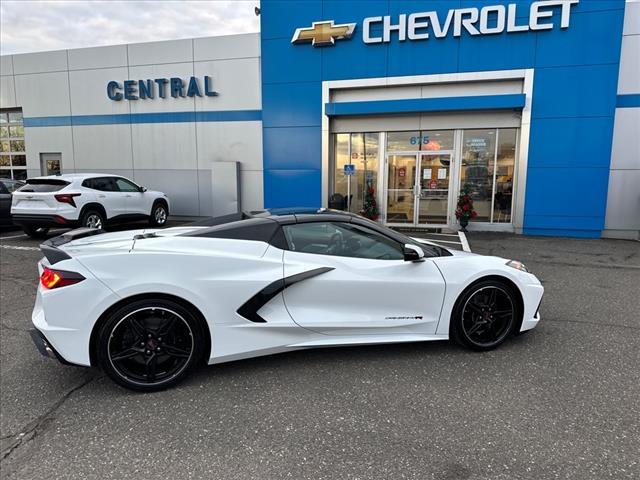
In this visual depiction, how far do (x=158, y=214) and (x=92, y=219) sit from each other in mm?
2430

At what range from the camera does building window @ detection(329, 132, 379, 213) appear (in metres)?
12.8

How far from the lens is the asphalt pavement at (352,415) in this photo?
237cm

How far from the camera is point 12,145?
16906mm

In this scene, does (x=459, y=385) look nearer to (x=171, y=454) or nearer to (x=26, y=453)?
(x=171, y=454)

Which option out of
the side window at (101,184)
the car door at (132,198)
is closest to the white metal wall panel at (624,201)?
the car door at (132,198)

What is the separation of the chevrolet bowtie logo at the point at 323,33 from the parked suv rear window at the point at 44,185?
7316mm

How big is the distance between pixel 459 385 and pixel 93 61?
52.7 ft

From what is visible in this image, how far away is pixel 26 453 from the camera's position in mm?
2500

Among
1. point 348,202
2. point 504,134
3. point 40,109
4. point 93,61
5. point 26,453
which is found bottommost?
point 26,453

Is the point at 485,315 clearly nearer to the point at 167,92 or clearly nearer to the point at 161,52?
the point at 167,92

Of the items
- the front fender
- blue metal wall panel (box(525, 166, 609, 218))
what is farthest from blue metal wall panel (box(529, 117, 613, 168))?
the front fender

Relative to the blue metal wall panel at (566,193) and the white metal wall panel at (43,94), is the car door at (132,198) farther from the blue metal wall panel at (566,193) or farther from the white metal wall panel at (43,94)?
the blue metal wall panel at (566,193)

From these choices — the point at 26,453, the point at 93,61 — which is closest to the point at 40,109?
the point at 93,61

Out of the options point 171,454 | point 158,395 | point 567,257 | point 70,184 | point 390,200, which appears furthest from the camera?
point 390,200
